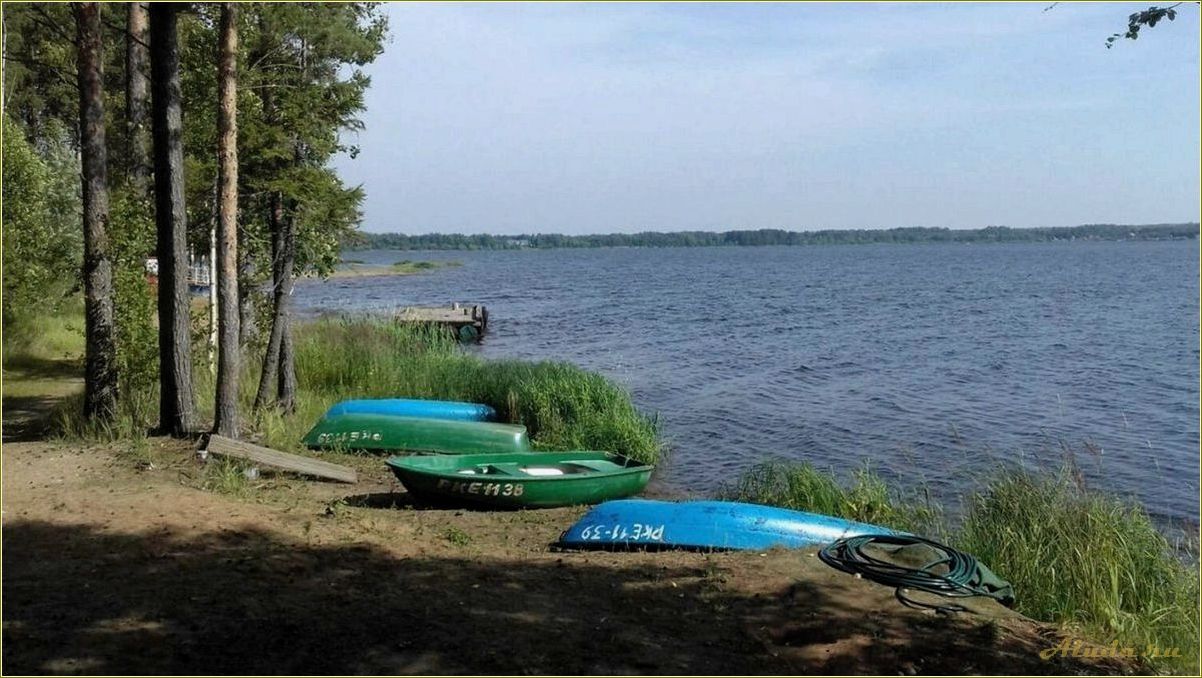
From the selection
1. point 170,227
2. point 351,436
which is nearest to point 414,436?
point 351,436

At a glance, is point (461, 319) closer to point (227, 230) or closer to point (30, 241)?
point (30, 241)

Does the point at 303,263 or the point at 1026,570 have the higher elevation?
the point at 303,263

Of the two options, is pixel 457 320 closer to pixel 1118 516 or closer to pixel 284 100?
pixel 284 100

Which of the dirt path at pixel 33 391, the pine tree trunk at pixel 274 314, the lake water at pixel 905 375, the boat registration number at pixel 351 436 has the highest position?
the pine tree trunk at pixel 274 314

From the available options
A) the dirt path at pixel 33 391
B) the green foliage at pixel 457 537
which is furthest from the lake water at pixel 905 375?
the dirt path at pixel 33 391

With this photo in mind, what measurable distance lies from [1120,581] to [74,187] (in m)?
22.0

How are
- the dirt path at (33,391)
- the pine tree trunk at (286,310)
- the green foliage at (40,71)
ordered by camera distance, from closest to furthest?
1. the dirt path at (33,391)
2. the pine tree trunk at (286,310)
3. the green foliage at (40,71)

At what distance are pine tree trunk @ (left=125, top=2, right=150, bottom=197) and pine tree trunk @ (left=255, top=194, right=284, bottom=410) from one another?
1826 millimetres

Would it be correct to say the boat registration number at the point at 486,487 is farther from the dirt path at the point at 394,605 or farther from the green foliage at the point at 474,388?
the green foliage at the point at 474,388

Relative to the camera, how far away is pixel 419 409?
1550 cm

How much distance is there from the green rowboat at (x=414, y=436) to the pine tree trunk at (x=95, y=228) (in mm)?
2796

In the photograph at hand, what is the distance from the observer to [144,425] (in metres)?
11.9

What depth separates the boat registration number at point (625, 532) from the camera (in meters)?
9.04

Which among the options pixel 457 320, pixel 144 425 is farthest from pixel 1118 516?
pixel 457 320
